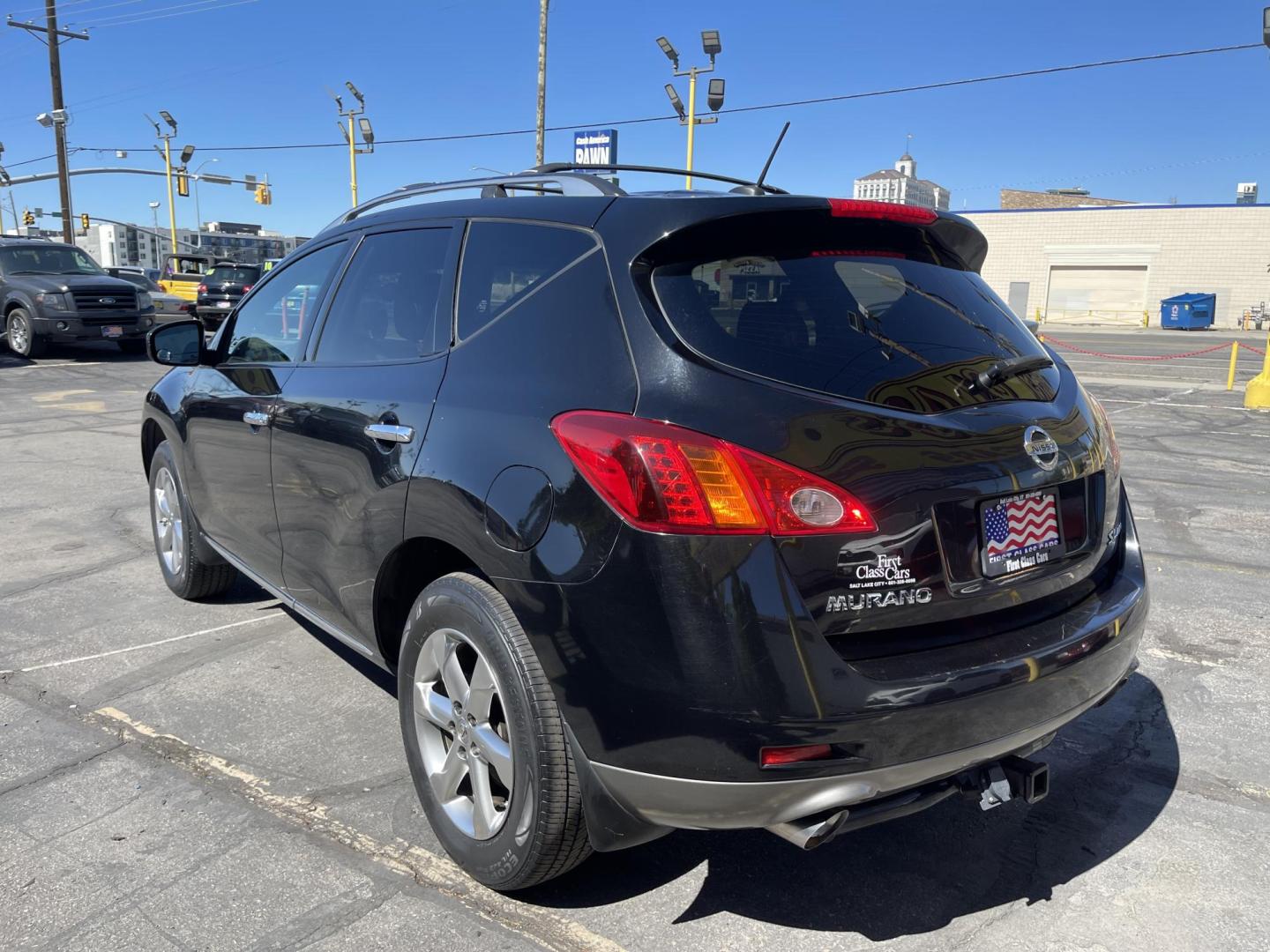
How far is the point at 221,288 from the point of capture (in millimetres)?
24234

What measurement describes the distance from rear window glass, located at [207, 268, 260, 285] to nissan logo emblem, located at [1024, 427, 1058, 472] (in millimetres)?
24657

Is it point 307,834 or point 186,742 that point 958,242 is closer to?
point 307,834

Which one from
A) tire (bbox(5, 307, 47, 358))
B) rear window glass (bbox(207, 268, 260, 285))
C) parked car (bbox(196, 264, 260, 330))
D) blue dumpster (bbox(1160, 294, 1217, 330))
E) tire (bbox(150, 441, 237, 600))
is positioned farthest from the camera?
blue dumpster (bbox(1160, 294, 1217, 330))

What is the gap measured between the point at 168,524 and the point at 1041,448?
431 cm

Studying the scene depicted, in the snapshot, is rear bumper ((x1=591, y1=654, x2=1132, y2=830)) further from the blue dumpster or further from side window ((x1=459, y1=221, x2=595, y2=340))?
the blue dumpster

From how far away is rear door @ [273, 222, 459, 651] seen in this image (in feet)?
9.46

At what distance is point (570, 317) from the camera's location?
97.3 inches

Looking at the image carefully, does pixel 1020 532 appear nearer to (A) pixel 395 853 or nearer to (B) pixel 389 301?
(A) pixel 395 853

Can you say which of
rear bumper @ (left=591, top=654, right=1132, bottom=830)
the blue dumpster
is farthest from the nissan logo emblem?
the blue dumpster

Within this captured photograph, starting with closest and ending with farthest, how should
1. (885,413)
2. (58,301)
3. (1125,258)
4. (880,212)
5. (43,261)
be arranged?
(885,413), (880,212), (58,301), (43,261), (1125,258)

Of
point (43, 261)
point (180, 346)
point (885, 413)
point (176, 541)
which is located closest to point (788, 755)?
point (885, 413)

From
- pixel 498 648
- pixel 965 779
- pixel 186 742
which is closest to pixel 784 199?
pixel 498 648

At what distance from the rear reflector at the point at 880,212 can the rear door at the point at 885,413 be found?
0.03 metres

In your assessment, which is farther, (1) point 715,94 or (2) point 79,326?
(1) point 715,94
